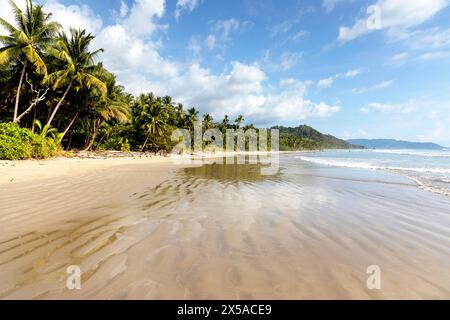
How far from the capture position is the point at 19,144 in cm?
1811

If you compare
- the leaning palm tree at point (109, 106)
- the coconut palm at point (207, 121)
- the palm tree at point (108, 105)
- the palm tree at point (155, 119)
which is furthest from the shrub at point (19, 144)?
the coconut palm at point (207, 121)

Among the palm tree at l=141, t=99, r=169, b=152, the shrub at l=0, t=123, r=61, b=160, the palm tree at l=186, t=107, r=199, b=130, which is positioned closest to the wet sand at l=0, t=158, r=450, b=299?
the shrub at l=0, t=123, r=61, b=160

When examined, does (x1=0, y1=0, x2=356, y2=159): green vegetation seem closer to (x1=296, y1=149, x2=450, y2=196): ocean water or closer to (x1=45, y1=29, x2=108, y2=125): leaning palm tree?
(x1=45, y1=29, x2=108, y2=125): leaning palm tree

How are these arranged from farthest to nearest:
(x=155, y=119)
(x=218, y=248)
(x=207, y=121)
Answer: (x=207, y=121), (x=155, y=119), (x=218, y=248)

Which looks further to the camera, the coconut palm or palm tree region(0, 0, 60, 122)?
the coconut palm

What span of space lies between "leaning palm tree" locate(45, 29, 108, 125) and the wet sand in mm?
21160

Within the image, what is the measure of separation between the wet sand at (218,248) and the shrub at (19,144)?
13470 millimetres

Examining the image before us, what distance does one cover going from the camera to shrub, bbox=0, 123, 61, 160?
57.1 feet

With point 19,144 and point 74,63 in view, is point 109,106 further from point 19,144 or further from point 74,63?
point 19,144

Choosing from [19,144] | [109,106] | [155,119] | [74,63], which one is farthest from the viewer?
[155,119]

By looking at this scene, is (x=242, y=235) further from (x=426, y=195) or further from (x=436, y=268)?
(x=426, y=195)

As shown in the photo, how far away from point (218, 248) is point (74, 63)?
94.1 ft

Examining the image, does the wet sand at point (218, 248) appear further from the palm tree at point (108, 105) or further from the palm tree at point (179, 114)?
the palm tree at point (179, 114)

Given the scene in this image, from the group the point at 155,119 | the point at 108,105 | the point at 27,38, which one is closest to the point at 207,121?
the point at 155,119
